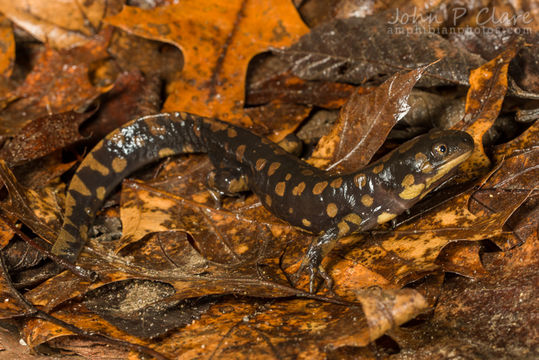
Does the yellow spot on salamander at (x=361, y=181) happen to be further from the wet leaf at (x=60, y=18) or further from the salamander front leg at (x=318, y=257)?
the wet leaf at (x=60, y=18)

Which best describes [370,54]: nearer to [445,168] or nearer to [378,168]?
[378,168]

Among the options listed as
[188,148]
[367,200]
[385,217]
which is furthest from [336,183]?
[188,148]

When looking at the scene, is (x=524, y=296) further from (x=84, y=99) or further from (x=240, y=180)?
(x=84, y=99)

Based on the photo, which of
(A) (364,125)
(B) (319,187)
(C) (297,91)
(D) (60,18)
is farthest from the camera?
(D) (60,18)

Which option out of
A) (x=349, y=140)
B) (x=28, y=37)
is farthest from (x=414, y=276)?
(x=28, y=37)

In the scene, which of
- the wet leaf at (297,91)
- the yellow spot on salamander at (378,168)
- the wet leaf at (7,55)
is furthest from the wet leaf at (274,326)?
the wet leaf at (7,55)
